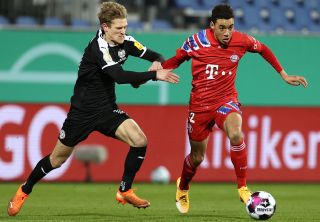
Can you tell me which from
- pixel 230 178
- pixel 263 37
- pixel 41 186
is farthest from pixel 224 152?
pixel 263 37

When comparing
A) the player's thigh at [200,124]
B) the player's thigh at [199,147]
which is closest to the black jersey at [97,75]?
the player's thigh at [200,124]

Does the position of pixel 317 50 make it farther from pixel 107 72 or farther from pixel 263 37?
pixel 107 72

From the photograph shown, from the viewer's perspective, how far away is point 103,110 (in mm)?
9469

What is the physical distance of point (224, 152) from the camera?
15.4 m

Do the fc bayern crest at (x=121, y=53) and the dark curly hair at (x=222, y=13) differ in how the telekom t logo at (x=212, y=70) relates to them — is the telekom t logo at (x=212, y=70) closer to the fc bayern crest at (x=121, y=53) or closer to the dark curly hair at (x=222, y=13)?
the dark curly hair at (x=222, y=13)

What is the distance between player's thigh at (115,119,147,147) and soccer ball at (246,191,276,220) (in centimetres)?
128

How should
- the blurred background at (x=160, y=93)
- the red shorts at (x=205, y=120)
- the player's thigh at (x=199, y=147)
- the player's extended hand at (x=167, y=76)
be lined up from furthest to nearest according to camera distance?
the blurred background at (x=160, y=93) < the player's thigh at (x=199, y=147) < the red shorts at (x=205, y=120) < the player's extended hand at (x=167, y=76)

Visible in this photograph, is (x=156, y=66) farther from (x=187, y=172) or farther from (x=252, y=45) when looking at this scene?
(x=187, y=172)

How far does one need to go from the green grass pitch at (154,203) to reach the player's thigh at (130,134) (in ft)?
2.44

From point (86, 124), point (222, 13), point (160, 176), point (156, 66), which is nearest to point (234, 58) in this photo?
point (222, 13)

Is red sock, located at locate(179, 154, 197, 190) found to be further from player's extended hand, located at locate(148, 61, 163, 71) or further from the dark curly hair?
the dark curly hair

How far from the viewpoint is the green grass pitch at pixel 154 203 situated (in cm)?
945

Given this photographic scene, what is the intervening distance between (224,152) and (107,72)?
6.49 meters

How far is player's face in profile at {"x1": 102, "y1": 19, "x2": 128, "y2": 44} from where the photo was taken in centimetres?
927
